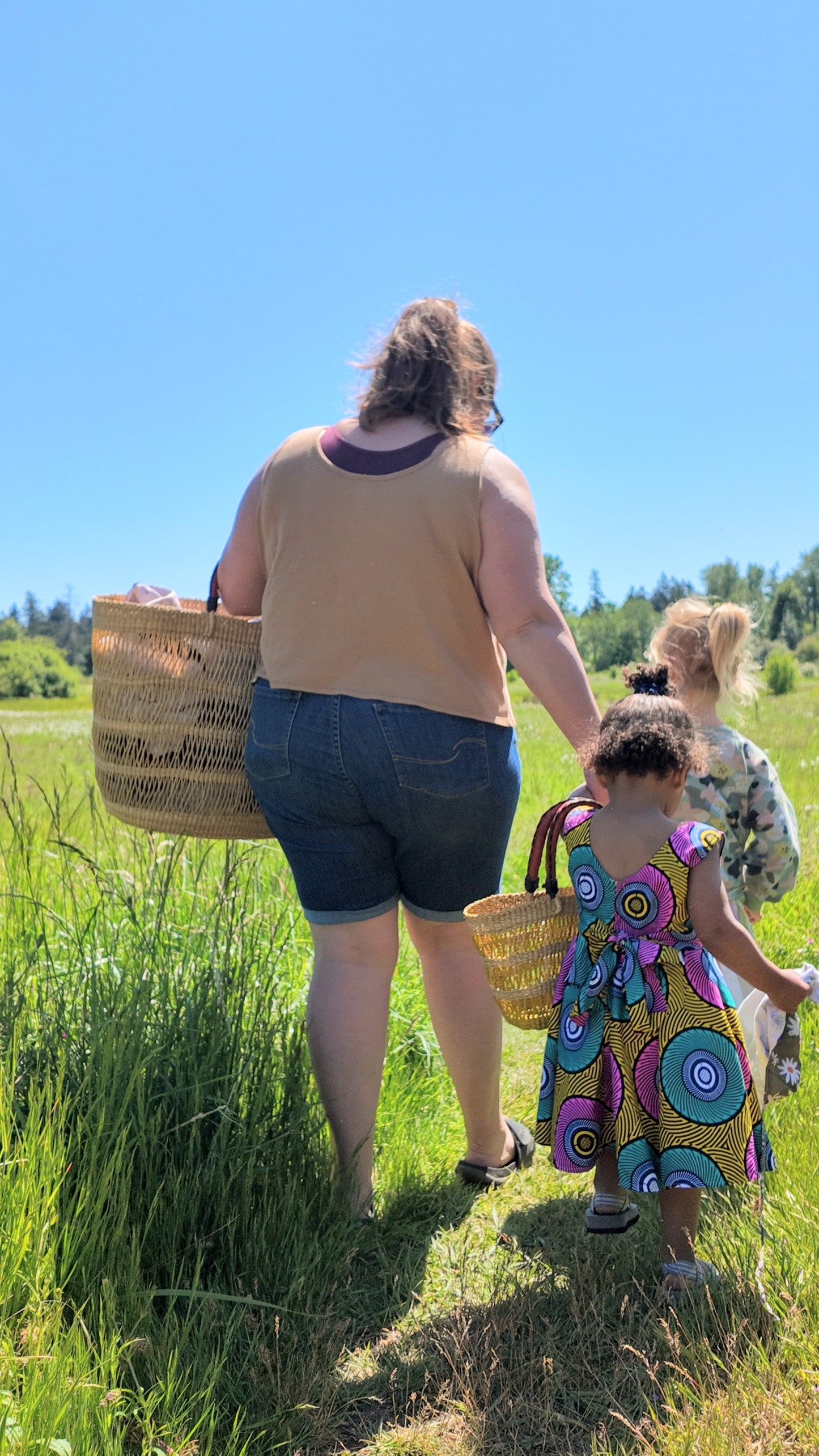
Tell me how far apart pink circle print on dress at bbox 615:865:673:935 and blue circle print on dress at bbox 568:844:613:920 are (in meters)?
0.04

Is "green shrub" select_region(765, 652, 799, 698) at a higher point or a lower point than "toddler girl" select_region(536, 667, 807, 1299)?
higher

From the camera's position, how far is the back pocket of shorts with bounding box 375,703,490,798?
2.42m

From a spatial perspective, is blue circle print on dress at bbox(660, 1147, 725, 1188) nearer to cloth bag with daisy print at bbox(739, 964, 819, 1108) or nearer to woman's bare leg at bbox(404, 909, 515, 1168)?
cloth bag with daisy print at bbox(739, 964, 819, 1108)

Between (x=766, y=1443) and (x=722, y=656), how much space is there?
7.23 feet

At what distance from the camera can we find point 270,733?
256 centimetres

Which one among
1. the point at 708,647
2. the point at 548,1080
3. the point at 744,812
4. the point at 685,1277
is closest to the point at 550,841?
the point at 548,1080

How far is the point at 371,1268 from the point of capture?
2545 millimetres

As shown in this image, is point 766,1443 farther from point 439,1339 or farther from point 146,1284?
point 146,1284

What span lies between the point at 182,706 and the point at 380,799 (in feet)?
2.13

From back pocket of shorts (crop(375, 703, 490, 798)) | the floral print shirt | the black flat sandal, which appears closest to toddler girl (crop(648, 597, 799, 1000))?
the floral print shirt

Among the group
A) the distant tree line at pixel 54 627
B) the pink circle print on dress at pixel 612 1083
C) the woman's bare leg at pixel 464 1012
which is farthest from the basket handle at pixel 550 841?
the distant tree line at pixel 54 627

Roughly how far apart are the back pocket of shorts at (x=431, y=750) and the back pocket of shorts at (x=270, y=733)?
237mm

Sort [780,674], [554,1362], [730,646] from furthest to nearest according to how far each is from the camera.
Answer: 1. [780,674]
2. [730,646]
3. [554,1362]

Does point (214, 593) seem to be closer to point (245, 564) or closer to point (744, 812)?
point (245, 564)
